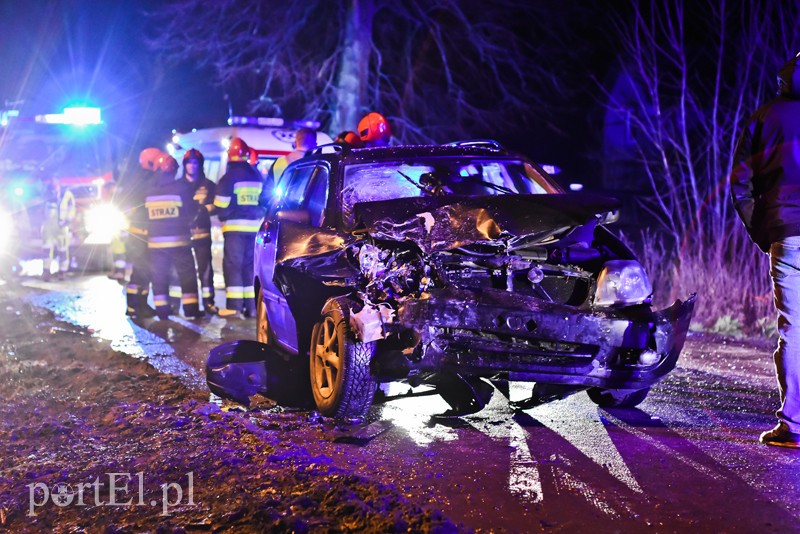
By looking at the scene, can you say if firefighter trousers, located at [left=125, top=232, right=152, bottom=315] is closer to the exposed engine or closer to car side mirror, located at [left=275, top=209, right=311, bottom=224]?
car side mirror, located at [left=275, top=209, right=311, bottom=224]

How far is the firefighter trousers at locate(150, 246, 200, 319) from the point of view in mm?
9969

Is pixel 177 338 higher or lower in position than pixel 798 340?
lower

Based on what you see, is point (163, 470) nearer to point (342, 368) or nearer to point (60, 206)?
point (342, 368)

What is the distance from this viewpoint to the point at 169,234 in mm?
9875

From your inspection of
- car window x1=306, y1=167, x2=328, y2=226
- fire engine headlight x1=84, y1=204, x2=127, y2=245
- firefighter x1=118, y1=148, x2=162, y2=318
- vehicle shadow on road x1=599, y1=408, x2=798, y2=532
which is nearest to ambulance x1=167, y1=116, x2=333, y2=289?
firefighter x1=118, y1=148, x2=162, y2=318

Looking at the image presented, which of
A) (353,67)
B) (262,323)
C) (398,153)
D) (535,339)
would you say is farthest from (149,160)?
(535,339)

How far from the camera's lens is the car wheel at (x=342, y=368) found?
468 centimetres

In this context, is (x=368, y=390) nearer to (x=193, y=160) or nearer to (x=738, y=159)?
(x=738, y=159)

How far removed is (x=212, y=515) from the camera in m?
3.57

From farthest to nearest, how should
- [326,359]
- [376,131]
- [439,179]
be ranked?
[376,131] < [439,179] < [326,359]

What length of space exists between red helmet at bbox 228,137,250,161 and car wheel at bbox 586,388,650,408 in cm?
582

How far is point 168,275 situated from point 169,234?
21.2 inches

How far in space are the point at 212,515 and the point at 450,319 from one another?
1.59 m

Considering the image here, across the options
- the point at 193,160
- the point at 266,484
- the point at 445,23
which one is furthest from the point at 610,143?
the point at 266,484
